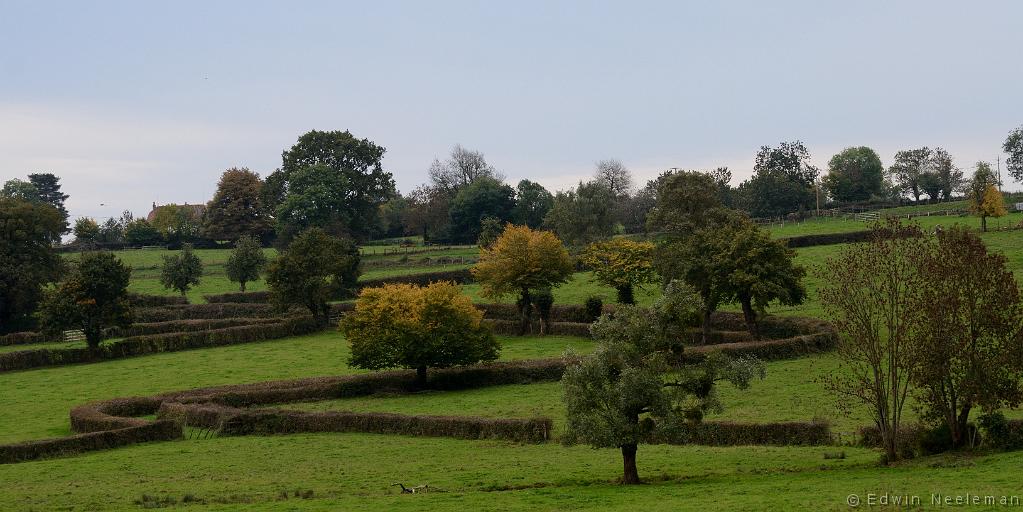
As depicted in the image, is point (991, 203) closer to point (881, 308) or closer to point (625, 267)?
point (625, 267)

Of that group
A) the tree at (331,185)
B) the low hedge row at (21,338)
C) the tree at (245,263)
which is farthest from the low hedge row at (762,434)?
the tree at (331,185)

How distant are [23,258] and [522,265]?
4360 centimetres

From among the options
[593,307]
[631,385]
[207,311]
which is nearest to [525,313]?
[593,307]

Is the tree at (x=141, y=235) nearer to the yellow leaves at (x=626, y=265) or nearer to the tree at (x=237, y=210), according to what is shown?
the tree at (x=237, y=210)

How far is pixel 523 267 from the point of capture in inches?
3027

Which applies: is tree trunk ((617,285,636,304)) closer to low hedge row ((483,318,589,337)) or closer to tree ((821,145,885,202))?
low hedge row ((483,318,589,337))

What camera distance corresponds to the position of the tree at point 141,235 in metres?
144

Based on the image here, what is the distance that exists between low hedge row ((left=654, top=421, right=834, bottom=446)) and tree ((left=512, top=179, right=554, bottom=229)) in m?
94.2

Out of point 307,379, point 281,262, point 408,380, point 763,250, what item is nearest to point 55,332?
point 281,262

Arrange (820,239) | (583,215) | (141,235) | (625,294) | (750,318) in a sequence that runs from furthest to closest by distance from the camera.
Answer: (141,235), (583,215), (820,239), (625,294), (750,318)

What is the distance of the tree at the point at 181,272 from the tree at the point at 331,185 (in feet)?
72.5

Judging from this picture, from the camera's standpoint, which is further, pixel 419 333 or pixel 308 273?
pixel 308 273

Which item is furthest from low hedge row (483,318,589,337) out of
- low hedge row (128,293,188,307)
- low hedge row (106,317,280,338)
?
low hedge row (128,293,188,307)

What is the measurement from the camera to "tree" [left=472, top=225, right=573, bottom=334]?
7681cm
